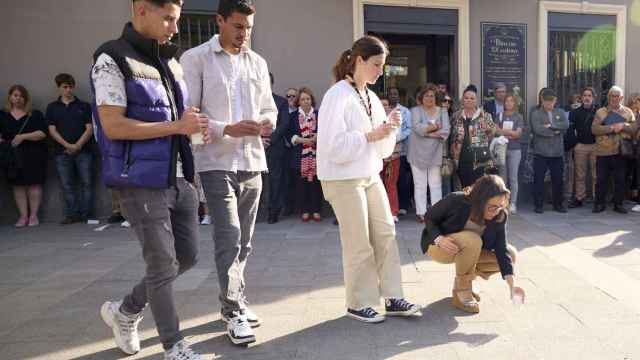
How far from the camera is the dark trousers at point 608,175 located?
7.76 metres

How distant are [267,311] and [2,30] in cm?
624

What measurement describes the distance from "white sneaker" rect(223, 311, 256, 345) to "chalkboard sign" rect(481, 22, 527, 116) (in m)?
6.41

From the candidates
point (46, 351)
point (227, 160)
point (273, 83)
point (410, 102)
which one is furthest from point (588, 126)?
point (46, 351)

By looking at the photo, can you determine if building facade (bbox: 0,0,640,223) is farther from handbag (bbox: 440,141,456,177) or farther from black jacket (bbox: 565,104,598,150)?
handbag (bbox: 440,141,456,177)

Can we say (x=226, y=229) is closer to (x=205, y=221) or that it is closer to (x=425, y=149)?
(x=205, y=221)

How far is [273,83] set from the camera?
7551 mm

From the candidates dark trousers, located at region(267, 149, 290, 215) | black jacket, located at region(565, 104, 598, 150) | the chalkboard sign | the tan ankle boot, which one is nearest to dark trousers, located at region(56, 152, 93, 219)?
dark trousers, located at region(267, 149, 290, 215)

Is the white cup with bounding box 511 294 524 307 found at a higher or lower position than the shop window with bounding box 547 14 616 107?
lower

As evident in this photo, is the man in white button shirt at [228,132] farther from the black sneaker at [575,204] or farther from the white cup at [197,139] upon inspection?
the black sneaker at [575,204]

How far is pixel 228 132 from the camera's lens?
2.96 metres

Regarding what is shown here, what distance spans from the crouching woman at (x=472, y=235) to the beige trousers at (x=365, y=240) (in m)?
0.38

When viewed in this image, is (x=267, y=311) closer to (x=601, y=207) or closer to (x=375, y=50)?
(x=375, y=50)

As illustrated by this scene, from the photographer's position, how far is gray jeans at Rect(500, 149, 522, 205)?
25.2 feet

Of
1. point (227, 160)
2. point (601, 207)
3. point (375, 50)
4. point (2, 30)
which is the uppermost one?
point (2, 30)
